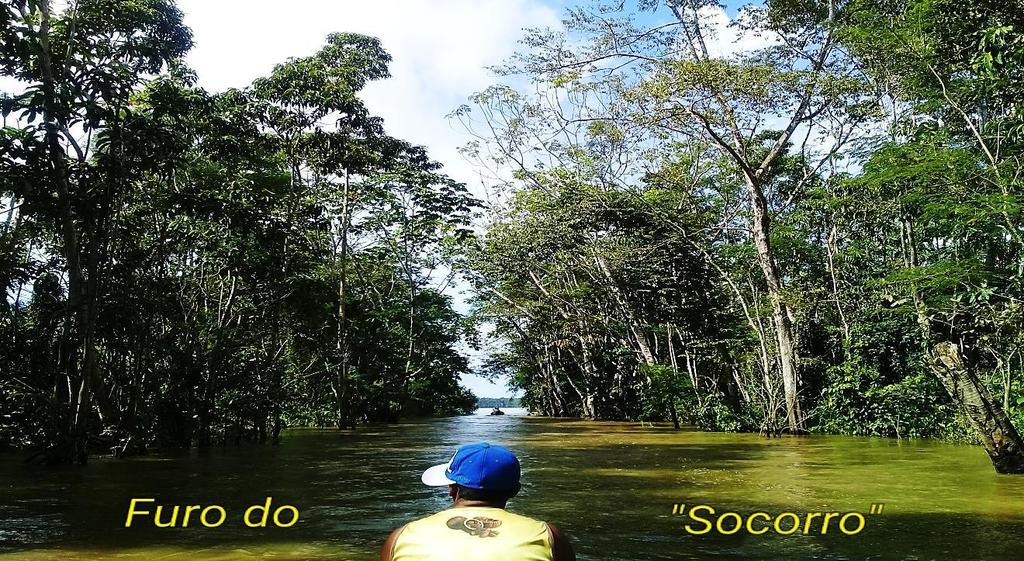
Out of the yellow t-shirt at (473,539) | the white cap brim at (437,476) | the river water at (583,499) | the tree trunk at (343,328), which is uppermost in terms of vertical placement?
the tree trunk at (343,328)

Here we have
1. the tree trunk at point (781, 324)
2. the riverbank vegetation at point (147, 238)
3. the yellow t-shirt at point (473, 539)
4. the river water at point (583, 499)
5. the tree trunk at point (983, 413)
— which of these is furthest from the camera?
the tree trunk at point (781, 324)

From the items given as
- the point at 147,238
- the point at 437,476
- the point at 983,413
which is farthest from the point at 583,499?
the point at 147,238

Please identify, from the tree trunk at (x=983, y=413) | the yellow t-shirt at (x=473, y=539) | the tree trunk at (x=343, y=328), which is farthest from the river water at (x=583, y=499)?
the tree trunk at (x=343, y=328)

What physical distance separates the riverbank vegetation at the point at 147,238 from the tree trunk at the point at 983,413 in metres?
9.64

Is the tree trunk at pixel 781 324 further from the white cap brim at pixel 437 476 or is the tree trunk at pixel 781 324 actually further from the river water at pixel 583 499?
the white cap brim at pixel 437 476

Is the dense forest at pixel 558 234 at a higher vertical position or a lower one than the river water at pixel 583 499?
higher

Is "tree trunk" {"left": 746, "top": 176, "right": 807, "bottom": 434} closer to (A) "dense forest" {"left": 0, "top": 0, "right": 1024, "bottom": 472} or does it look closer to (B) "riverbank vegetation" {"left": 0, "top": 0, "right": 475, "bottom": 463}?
(A) "dense forest" {"left": 0, "top": 0, "right": 1024, "bottom": 472}

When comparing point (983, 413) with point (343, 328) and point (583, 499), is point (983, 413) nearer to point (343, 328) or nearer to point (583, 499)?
point (583, 499)

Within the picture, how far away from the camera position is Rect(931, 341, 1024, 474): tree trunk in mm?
8297

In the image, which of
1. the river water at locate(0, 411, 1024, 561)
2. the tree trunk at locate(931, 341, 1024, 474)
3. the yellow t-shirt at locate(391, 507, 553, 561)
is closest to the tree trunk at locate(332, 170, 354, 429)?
the river water at locate(0, 411, 1024, 561)

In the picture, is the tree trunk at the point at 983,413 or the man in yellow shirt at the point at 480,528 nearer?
the man in yellow shirt at the point at 480,528

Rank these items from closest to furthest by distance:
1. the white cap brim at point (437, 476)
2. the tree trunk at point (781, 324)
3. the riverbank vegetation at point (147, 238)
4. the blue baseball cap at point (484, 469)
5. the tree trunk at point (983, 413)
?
the blue baseball cap at point (484, 469) → the white cap brim at point (437, 476) → the tree trunk at point (983, 413) → the riverbank vegetation at point (147, 238) → the tree trunk at point (781, 324)

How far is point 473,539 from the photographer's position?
2.16m

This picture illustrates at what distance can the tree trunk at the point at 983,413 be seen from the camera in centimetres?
830
